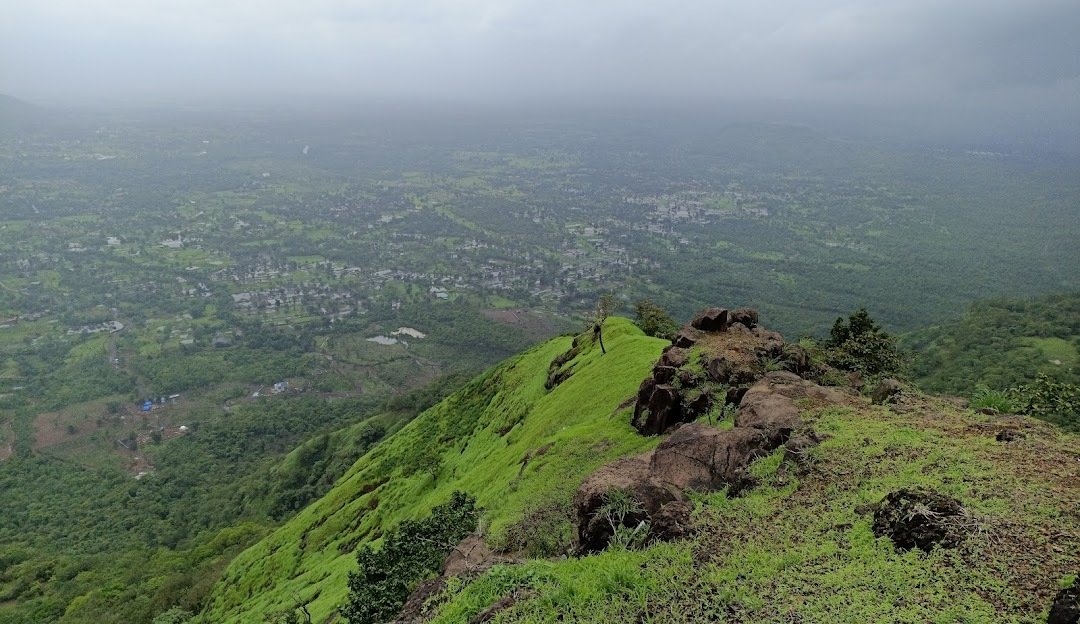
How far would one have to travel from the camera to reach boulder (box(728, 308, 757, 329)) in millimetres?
28641

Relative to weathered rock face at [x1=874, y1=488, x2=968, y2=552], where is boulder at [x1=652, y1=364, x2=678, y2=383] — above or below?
below

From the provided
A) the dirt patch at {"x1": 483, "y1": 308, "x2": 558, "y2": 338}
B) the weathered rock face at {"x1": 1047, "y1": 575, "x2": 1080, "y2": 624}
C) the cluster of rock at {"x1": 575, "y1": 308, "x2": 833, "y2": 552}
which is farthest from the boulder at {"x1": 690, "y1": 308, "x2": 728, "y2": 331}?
the dirt patch at {"x1": 483, "y1": 308, "x2": 558, "y2": 338}

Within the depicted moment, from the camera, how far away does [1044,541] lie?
33.0 feet

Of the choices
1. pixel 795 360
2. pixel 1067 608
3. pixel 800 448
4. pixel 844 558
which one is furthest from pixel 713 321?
pixel 1067 608

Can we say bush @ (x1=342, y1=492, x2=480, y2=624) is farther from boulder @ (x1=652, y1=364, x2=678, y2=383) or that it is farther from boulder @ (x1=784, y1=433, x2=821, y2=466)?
boulder @ (x1=784, y1=433, x2=821, y2=466)

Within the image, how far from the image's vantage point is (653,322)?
153ft

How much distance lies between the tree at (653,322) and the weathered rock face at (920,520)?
32.7 m

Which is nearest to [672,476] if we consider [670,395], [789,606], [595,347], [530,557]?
[530,557]

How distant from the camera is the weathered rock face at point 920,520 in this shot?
10.5 m

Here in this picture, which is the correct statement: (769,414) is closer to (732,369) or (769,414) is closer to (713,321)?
(732,369)

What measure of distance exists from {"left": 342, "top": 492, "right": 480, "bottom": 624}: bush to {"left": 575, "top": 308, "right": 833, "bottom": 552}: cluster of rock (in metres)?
6.34

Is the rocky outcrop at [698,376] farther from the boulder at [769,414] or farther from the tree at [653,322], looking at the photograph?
the tree at [653,322]

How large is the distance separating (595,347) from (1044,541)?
32.4 m

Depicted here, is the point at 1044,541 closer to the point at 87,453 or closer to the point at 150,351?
the point at 87,453
